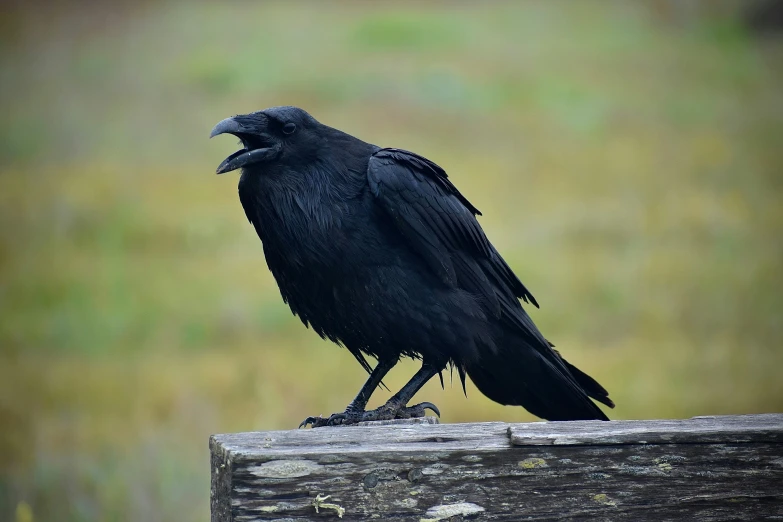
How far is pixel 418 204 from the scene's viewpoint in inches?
144

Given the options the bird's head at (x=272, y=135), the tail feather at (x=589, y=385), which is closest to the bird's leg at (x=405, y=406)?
the tail feather at (x=589, y=385)

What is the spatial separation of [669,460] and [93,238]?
20.1ft

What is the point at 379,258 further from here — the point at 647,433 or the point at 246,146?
the point at 647,433

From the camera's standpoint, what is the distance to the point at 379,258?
140 inches

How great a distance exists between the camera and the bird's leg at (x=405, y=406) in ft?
11.8

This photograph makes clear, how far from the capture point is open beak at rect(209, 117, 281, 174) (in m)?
3.42

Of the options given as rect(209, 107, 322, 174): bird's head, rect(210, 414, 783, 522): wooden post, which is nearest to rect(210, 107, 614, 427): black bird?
rect(209, 107, 322, 174): bird's head

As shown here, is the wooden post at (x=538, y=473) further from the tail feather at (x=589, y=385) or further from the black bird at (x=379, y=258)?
the tail feather at (x=589, y=385)

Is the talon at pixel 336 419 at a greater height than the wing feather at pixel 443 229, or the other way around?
the wing feather at pixel 443 229

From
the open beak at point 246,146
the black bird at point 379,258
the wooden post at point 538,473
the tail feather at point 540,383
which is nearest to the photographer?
the wooden post at point 538,473

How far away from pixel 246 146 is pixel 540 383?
1.69 metres

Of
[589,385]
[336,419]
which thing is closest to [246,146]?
[336,419]

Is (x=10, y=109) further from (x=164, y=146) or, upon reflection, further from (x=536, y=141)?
(x=536, y=141)

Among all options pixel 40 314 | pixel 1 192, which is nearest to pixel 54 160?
pixel 1 192
